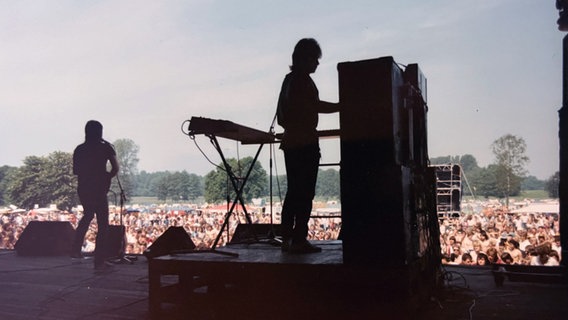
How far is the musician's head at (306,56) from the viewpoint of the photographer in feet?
10.3

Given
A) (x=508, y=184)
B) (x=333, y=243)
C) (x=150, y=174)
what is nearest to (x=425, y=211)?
(x=333, y=243)

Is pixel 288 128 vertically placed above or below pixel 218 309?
above

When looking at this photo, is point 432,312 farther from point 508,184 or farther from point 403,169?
point 508,184

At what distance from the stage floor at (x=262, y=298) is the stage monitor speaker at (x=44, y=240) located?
6.10ft

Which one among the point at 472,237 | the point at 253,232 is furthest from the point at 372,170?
the point at 472,237

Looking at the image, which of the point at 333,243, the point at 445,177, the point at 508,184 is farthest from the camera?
the point at 508,184

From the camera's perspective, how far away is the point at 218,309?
9.27 feet

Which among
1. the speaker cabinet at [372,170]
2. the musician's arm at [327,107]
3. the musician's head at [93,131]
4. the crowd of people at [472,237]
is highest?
the musician's head at [93,131]

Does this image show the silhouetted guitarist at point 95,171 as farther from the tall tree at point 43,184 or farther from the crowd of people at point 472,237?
the tall tree at point 43,184

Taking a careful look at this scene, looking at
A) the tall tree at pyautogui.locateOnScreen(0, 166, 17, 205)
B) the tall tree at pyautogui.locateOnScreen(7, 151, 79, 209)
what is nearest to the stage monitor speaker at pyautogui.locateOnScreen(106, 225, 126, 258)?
the tall tree at pyautogui.locateOnScreen(7, 151, 79, 209)

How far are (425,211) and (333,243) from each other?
91 centimetres

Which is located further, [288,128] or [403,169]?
[288,128]

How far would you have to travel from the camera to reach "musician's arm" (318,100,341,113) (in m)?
2.90

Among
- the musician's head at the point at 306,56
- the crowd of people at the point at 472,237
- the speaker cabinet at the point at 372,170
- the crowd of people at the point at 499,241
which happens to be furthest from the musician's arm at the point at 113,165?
the crowd of people at the point at 499,241
